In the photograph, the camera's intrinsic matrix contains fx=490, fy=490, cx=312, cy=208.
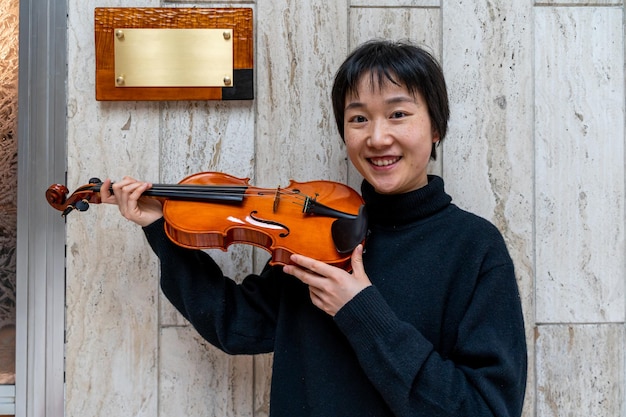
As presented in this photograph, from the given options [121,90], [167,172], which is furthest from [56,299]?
[121,90]

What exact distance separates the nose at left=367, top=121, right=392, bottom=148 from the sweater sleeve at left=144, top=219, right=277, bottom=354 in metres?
0.35

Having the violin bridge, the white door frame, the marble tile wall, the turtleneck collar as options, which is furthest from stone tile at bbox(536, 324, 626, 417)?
the white door frame

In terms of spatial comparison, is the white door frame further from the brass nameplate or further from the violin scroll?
the violin scroll

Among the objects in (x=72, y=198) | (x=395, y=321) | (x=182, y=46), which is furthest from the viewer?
(x=182, y=46)

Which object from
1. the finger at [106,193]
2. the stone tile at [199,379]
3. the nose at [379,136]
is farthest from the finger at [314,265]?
the stone tile at [199,379]

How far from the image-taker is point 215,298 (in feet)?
2.89

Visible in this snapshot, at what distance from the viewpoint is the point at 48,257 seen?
1.10 meters

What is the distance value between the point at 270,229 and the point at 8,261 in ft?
2.40

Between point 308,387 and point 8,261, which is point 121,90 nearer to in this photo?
point 8,261

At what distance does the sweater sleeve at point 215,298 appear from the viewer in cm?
86

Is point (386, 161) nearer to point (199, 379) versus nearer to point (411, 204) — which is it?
point (411, 204)

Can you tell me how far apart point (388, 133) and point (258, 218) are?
0.82 feet

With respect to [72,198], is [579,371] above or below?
below

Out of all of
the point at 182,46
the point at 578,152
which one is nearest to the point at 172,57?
the point at 182,46
